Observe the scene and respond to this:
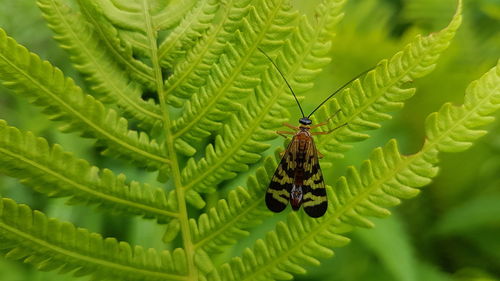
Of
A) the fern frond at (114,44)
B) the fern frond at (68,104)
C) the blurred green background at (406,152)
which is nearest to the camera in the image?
the fern frond at (68,104)

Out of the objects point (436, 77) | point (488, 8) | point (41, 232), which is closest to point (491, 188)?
point (436, 77)

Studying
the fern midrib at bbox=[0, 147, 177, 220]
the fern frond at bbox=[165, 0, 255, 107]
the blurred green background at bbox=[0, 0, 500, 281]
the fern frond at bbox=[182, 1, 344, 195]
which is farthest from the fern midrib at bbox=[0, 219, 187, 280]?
the blurred green background at bbox=[0, 0, 500, 281]

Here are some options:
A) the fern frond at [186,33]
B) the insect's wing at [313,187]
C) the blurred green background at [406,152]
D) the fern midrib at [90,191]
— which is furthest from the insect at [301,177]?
the blurred green background at [406,152]

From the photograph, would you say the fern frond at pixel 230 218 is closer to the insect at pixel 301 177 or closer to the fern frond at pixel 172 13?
the insect at pixel 301 177

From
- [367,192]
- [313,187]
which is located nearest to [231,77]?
[367,192]

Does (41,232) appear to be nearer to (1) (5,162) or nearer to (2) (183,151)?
(1) (5,162)

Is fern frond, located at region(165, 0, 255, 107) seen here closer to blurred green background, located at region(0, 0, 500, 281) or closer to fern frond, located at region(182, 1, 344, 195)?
fern frond, located at region(182, 1, 344, 195)
